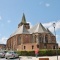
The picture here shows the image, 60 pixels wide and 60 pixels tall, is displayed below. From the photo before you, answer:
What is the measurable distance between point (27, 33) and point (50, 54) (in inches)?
1449

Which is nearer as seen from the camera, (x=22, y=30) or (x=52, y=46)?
(x=52, y=46)

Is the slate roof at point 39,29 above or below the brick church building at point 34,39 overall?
above

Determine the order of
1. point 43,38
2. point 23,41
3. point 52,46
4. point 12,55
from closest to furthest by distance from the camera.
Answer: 1. point 12,55
2. point 52,46
3. point 43,38
4. point 23,41

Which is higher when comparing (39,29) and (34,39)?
(39,29)

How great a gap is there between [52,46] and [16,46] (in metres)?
20.8

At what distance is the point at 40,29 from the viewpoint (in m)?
86.1

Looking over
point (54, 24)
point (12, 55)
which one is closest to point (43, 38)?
point (12, 55)

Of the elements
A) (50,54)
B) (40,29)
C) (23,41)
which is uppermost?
(40,29)

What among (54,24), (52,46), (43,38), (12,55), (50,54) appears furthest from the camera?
(43,38)

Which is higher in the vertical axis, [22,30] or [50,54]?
[22,30]

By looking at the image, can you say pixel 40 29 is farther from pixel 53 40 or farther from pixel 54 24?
pixel 54 24

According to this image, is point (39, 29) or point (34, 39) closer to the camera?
point (34, 39)

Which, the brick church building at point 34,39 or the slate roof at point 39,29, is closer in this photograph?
the brick church building at point 34,39

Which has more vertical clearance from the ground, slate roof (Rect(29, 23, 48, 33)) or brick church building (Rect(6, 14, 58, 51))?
slate roof (Rect(29, 23, 48, 33))
